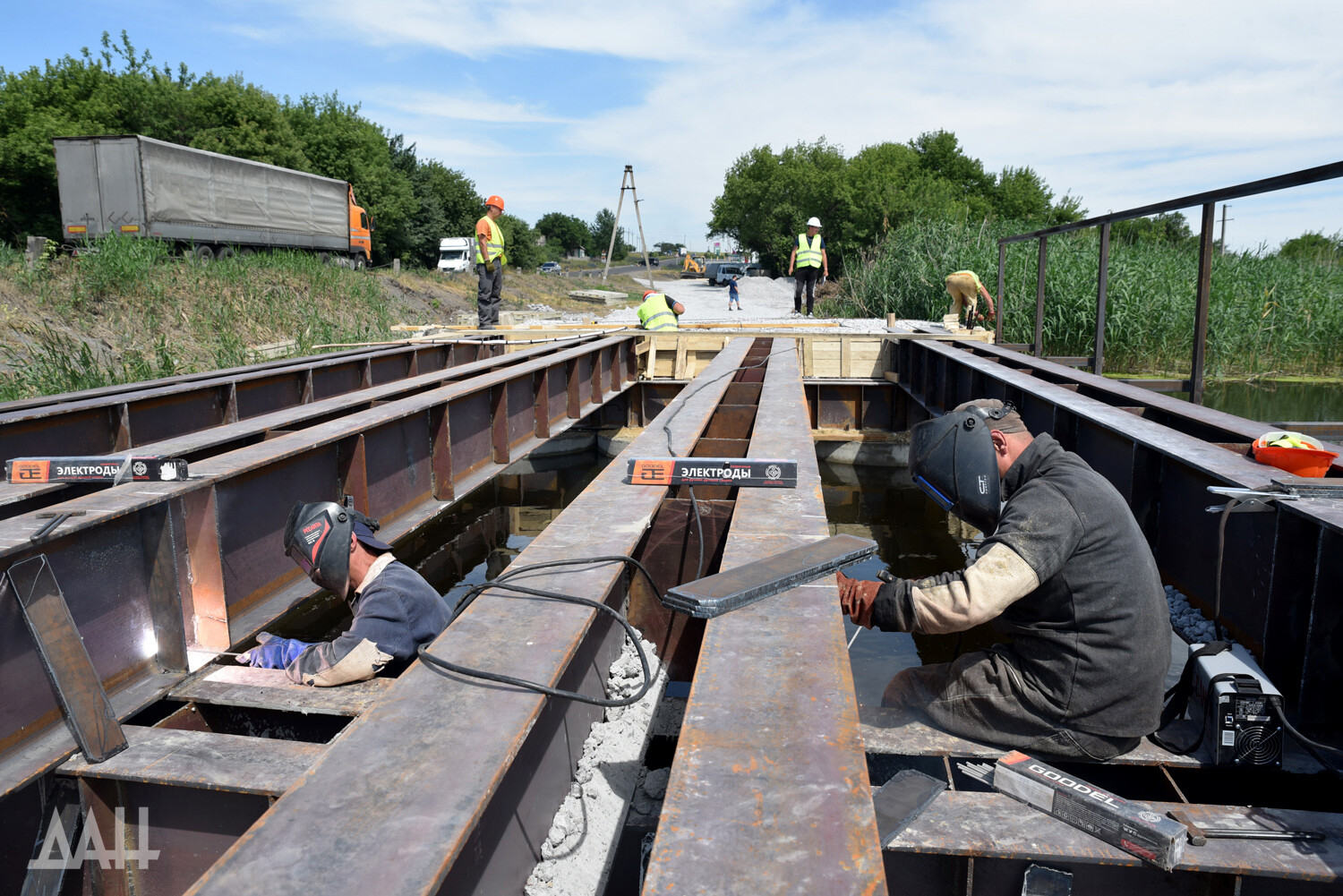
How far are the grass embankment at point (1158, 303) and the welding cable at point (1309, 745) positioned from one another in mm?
9798

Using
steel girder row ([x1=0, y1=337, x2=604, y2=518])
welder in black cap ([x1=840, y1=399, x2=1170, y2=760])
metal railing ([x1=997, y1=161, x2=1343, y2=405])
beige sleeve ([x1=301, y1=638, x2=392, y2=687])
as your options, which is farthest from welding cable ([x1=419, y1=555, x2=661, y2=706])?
metal railing ([x1=997, y1=161, x2=1343, y2=405])

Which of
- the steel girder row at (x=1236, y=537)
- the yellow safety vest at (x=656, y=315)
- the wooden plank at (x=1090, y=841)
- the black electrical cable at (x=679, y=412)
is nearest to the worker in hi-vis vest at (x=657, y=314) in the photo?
the yellow safety vest at (x=656, y=315)

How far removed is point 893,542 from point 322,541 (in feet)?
21.7

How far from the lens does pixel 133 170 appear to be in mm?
22078

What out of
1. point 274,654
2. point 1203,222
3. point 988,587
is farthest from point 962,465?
point 1203,222

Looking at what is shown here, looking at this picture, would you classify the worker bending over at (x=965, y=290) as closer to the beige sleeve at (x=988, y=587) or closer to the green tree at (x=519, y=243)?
the beige sleeve at (x=988, y=587)

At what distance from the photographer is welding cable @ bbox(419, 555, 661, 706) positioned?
2213 millimetres

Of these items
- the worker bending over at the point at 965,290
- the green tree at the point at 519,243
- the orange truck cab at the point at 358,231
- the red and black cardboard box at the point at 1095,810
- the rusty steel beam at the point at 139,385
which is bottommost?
the red and black cardboard box at the point at 1095,810

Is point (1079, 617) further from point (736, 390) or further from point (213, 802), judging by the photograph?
point (736, 390)

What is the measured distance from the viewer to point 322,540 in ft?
10.4

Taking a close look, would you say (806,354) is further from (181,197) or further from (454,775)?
(181,197)

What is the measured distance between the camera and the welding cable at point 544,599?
2213mm

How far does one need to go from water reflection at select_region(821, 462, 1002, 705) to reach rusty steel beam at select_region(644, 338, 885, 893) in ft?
9.30

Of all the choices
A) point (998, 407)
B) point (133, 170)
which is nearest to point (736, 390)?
point (998, 407)
